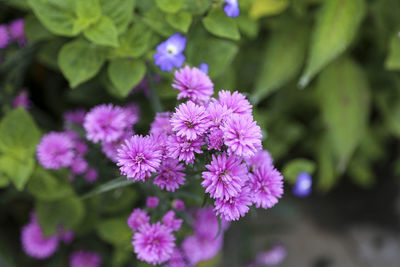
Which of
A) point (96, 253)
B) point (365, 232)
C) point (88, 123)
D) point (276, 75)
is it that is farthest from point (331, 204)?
point (88, 123)

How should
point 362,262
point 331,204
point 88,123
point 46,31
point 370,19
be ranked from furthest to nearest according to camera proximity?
1. point 331,204
2. point 362,262
3. point 370,19
4. point 46,31
5. point 88,123

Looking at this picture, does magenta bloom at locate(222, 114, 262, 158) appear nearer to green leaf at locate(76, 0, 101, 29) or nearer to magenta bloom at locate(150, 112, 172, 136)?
magenta bloom at locate(150, 112, 172, 136)

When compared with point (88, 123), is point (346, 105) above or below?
below

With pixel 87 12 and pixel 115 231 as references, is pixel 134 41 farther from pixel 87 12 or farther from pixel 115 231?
pixel 115 231

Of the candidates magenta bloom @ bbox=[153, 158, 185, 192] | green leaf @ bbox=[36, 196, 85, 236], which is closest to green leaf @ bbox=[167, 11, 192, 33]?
magenta bloom @ bbox=[153, 158, 185, 192]

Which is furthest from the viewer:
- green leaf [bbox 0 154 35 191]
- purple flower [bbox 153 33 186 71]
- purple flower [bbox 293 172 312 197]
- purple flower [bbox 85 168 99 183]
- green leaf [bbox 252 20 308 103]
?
green leaf [bbox 252 20 308 103]

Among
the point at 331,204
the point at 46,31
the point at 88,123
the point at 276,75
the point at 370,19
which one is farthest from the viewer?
the point at 331,204

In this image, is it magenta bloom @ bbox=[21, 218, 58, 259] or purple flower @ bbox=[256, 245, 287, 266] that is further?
purple flower @ bbox=[256, 245, 287, 266]

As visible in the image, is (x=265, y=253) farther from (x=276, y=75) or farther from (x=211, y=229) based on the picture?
(x=276, y=75)
